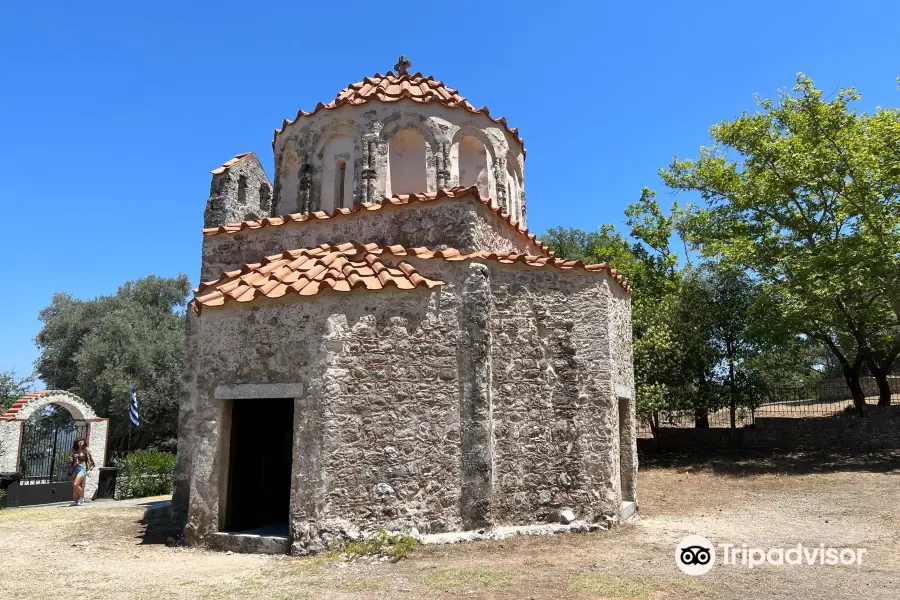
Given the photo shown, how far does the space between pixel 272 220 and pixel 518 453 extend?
17.9 feet

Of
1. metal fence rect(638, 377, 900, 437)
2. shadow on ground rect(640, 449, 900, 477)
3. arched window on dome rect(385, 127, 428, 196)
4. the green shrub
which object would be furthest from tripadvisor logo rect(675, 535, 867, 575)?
the green shrub

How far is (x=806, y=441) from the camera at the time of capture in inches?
669

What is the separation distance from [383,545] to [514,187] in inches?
305

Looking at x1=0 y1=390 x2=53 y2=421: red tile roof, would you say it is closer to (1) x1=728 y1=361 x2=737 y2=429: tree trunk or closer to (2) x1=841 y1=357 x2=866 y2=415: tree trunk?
(1) x1=728 y1=361 x2=737 y2=429: tree trunk

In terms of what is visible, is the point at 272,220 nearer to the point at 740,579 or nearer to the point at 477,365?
the point at 477,365

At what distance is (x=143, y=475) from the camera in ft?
48.4

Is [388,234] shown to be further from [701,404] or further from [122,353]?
[122,353]

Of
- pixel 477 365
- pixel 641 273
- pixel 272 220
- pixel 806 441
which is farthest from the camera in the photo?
pixel 641 273

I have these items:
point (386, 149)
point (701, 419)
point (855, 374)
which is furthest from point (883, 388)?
point (386, 149)

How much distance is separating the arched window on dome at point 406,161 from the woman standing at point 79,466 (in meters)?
9.71

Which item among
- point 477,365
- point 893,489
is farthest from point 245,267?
point 893,489

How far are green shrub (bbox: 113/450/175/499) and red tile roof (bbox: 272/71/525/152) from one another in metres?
8.80

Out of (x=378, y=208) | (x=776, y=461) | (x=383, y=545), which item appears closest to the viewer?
(x=383, y=545)

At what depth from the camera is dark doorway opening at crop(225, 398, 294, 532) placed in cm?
778
